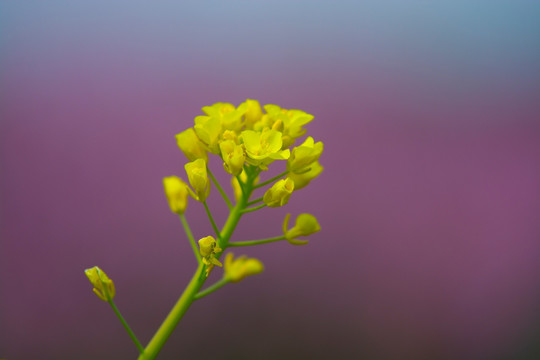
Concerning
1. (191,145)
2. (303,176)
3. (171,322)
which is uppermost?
(191,145)

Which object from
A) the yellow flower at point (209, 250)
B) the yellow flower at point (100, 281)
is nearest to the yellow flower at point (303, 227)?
the yellow flower at point (209, 250)

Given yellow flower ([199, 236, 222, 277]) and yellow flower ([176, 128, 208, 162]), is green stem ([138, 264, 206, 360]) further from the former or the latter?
yellow flower ([176, 128, 208, 162])

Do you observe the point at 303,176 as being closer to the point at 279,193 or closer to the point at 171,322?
the point at 279,193

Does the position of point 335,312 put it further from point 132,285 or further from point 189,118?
point 189,118

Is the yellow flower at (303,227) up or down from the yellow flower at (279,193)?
down

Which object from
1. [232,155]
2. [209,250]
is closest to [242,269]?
[209,250]

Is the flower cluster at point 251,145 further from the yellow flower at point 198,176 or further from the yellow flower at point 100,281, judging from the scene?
the yellow flower at point 100,281
